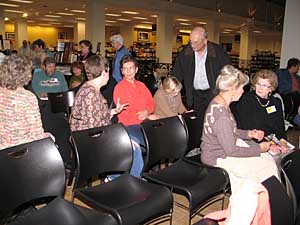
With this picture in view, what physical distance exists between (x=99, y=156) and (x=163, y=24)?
13637 mm

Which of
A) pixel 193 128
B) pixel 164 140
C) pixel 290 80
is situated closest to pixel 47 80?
pixel 193 128

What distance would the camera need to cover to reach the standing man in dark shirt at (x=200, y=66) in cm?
352

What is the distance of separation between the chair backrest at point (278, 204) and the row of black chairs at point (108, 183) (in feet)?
2.77

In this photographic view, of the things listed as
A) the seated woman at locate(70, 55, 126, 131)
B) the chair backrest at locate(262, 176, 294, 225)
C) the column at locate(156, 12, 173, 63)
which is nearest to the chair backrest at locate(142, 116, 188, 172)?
the seated woman at locate(70, 55, 126, 131)

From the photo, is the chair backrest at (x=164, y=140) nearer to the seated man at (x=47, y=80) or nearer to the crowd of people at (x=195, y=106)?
the crowd of people at (x=195, y=106)

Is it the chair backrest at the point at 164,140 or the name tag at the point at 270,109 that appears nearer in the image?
the chair backrest at the point at 164,140

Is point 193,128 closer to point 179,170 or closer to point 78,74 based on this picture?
point 179,170

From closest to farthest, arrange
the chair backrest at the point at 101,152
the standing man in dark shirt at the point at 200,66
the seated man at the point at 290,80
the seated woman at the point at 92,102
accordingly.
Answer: the chair backrest at the point at 101,152, the seated woman at the point at 92,102, the standing man in dark shirt at the point at 200,66, the seated man at the point at 290,80

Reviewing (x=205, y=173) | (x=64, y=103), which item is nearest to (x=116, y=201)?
(x=205, y=173)

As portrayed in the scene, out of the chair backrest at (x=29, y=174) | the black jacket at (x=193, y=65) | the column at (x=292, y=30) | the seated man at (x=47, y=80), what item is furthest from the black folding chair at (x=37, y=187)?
the column at (x=292, y=30)

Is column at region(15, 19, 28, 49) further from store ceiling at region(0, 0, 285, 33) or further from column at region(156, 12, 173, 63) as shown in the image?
column at region(156, 12, 173, 63)

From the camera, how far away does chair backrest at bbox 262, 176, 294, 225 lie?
126 cm

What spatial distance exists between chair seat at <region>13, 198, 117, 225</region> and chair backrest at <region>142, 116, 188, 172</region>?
70 cm

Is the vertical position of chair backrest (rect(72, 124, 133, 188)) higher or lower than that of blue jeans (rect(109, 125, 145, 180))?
higher
